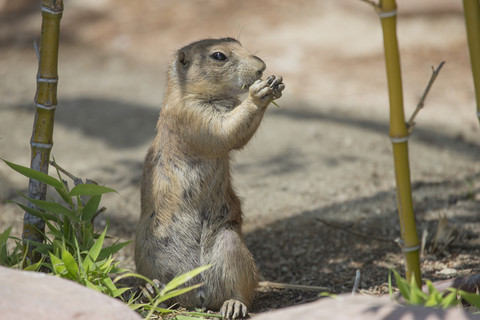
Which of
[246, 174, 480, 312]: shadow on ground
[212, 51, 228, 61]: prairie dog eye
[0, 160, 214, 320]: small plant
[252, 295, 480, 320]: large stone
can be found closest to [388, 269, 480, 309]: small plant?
[252, 295, 480, 320]: large stone

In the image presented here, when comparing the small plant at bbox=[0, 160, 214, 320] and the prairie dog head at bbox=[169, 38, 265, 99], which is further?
the prairie dog head at bbox=[169, 38, 265, 99]

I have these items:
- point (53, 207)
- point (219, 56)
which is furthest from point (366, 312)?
point (219, 56)

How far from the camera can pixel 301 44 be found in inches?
328

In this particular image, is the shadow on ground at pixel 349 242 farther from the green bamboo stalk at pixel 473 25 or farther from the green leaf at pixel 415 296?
the green bamboo stalk at pixel 473 25

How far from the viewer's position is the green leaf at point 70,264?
2.75 m

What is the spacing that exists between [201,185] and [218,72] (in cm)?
65

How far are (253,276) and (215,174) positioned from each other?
0.60m

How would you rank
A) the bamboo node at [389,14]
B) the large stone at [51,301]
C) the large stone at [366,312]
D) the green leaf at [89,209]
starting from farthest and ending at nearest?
the green leaf at [89,209] → the bamboo node at [389,14] → the large stone at [51,301] → the large stone at [366,312]

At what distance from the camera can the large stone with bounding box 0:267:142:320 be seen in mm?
2203

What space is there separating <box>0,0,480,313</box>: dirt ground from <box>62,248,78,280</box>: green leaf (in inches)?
44.4

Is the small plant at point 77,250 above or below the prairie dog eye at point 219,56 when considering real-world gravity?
below

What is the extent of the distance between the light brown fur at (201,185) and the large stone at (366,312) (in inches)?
41.7

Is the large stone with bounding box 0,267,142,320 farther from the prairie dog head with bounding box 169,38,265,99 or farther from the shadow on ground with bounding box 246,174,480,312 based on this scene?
the prairie dog head with bounding box 169,38,265,99

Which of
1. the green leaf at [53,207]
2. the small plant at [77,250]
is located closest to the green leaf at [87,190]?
the small plant at [77,250]
